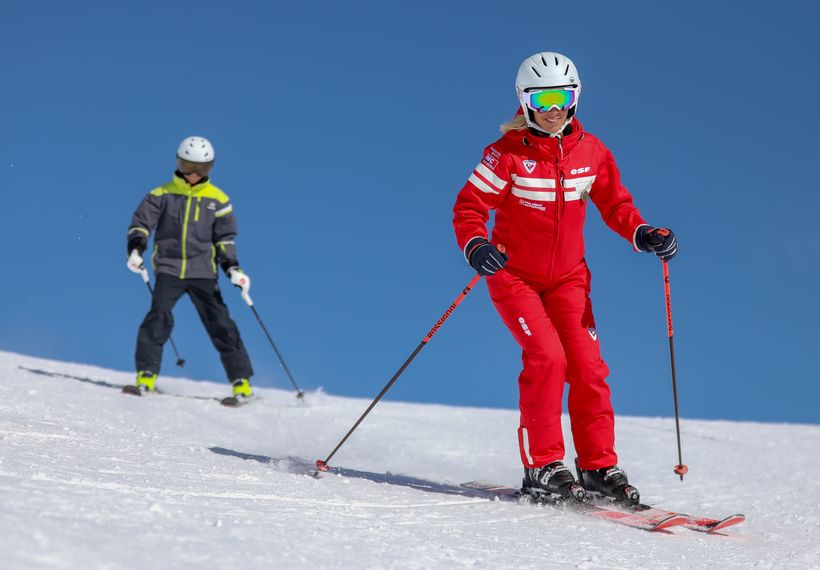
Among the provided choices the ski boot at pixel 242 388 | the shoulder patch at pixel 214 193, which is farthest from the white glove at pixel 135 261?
the ski boot at pixel 242 388

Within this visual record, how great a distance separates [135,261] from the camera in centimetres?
895

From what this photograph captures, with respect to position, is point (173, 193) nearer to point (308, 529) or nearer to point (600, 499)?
point (600, 499)

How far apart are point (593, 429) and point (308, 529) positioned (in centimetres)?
225

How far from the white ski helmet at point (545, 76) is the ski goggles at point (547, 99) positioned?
0.03m

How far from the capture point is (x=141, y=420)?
7152 mm

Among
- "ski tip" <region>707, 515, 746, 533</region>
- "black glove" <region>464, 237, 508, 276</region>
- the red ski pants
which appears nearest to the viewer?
"ski tip" <region>707, 515, 746, 533</region>

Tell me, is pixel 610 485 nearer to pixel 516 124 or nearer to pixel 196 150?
pixel 516 124

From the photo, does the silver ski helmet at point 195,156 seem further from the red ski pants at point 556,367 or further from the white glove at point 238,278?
the red ski pants at point 556,367

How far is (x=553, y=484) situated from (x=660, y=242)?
1.47 m

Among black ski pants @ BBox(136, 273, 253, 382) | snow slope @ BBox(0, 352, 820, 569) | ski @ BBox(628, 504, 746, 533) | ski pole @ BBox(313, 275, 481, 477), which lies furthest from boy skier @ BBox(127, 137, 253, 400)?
ski @ BBox(628, 504, 746, 533)

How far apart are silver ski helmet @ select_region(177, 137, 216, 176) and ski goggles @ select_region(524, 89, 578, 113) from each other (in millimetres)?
5150

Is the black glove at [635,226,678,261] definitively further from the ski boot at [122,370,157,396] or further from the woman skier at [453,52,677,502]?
Result: the ski boot at [122,370,157,396]

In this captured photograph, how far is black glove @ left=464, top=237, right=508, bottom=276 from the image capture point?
4570 millimetres

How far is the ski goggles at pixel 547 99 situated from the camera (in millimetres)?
4879
